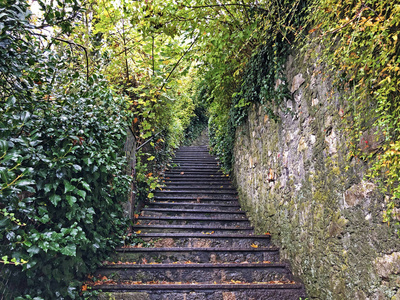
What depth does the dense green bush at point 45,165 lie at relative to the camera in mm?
1492

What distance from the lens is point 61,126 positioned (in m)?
1.98

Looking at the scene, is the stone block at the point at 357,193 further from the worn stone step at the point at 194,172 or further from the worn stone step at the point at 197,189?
the worn stone step at the point at 194,172

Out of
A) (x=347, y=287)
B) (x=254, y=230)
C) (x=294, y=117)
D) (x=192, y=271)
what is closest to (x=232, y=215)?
(x=254, y=230)

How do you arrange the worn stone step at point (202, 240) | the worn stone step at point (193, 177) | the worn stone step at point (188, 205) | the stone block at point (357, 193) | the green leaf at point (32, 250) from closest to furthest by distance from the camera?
the stone block at point (357, 193), the green leaf at point (32, 250), the worn stone step at point (202, 240), the worn stone step at point (188, 205), the worn stone step at point (193, 177)

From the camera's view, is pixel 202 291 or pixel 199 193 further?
pixel 199 193

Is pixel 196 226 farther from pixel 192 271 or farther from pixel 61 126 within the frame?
pixel 61 126

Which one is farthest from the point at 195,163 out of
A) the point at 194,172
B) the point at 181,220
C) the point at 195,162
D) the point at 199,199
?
the point at 181,220

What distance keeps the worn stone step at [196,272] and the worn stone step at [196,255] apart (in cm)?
27

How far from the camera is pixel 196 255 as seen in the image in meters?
2.97

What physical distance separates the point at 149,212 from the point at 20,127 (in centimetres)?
279

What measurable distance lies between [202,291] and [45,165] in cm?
176

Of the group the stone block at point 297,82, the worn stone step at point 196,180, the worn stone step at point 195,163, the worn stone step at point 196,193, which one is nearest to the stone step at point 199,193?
the worn stone step at point 196,193

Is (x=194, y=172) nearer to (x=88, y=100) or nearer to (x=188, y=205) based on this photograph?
(x=188, y=205)

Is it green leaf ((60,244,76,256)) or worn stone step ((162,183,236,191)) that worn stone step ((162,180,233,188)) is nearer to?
worn stone step ((162,183,236,191))
